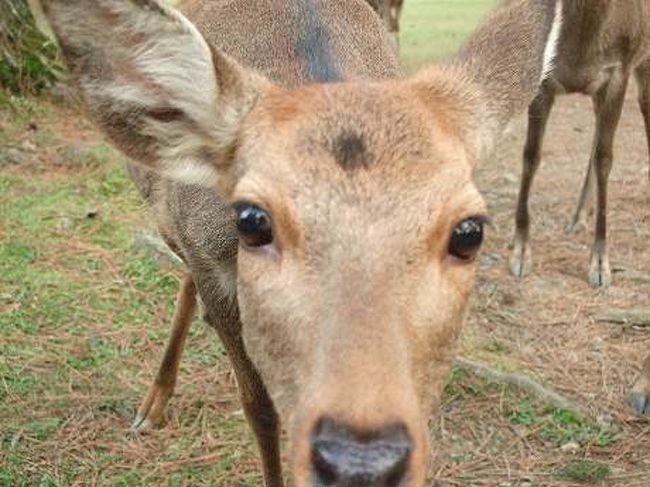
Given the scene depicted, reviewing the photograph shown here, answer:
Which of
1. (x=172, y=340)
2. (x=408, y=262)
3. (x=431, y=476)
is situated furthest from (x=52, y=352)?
(x=408, y=262)

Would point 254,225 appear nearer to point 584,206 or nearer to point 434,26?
point 584,206

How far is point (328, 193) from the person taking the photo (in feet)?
8.79

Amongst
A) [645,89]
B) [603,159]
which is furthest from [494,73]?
[645,89]

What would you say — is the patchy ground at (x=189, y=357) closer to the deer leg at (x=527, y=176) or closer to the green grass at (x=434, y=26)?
the deer leg at (x=527, y=176)

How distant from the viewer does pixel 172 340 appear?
5.28m

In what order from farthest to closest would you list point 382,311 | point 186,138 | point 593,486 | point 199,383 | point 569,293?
point 569,293, point 199,383, point 593,486, point 186,138, point 382,311

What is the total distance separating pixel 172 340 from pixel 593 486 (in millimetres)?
2262

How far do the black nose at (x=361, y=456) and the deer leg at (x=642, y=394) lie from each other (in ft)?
10.9

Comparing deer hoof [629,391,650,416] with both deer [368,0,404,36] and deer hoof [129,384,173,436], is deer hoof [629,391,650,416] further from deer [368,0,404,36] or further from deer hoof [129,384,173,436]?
deer [368,0,404,36]

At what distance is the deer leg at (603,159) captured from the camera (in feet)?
23.9

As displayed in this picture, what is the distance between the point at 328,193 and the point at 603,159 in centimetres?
544

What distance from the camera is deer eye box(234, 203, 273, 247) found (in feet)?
9.09

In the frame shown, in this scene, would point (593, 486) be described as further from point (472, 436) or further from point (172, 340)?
point (172, 340)

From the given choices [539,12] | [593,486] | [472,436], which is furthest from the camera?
[472,436]
